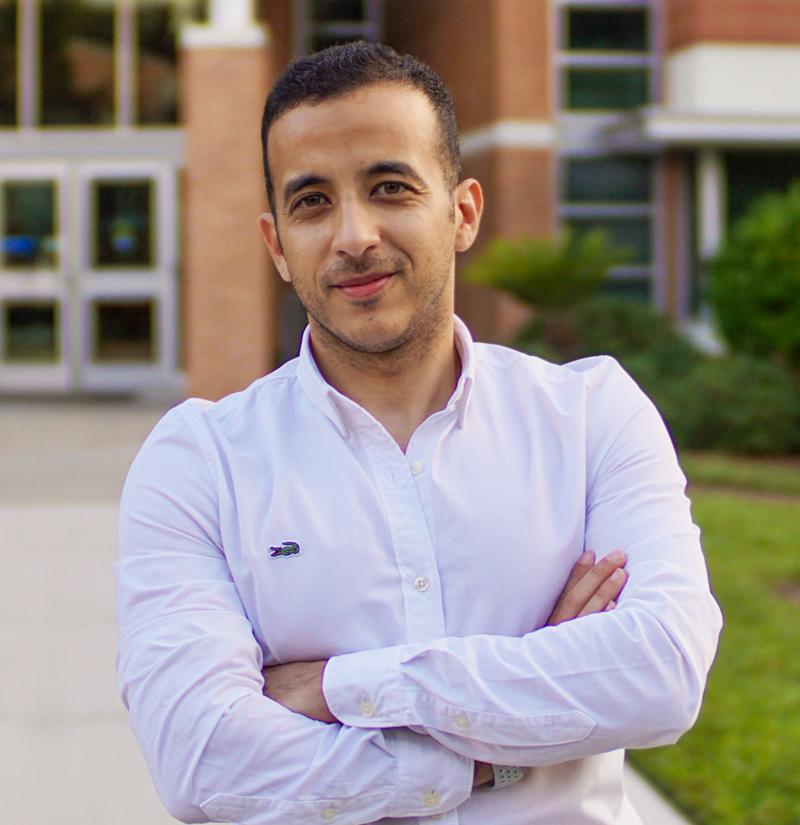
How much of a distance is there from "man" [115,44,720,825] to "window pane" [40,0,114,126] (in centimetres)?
1395

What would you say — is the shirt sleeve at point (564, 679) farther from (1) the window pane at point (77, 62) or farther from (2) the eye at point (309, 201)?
(1) the window pane at point (77, 62)

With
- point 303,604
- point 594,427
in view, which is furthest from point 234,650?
point 594,427

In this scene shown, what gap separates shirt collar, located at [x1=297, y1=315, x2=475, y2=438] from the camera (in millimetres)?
2277

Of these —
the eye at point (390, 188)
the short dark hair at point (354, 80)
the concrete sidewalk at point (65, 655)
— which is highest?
the short dark hair at point (354, 80)

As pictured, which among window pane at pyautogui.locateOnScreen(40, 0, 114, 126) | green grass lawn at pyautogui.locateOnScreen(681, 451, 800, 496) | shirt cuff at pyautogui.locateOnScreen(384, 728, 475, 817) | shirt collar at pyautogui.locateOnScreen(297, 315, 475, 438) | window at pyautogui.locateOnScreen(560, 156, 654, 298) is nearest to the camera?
shirt cuff at pyautogui.locateOnScreen(384, 728, 475, 817)

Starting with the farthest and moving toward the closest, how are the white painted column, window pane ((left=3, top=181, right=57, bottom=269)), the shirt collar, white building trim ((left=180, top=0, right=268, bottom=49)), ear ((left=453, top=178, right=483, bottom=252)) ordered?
the white painted column < window pane ((left=3, top=181, right=57, bottom=269)) < white building trim ((left=180, top=0, right=268, bottom=49)) < ear ((left=453, top=178, right=483, bottom=252)) < the shirt collar

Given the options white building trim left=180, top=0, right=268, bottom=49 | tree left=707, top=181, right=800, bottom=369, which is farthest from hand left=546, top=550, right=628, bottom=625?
white building trim left=180, top=0, right=268, bottom=49

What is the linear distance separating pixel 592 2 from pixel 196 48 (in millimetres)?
5921

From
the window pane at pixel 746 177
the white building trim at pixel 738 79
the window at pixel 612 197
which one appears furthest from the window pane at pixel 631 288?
the white building trim at pixel 738 79

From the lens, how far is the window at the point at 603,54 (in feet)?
53.3

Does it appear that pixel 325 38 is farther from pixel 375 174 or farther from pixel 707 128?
pixel 375 174

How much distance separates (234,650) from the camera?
2125 mm

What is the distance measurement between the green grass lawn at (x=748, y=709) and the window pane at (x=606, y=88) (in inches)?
386

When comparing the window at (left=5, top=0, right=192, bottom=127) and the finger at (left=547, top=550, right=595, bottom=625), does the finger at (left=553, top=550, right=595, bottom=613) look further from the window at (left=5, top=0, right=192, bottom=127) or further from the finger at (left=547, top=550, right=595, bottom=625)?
the window at (left=5, top=0, right=192, bottom=127)
